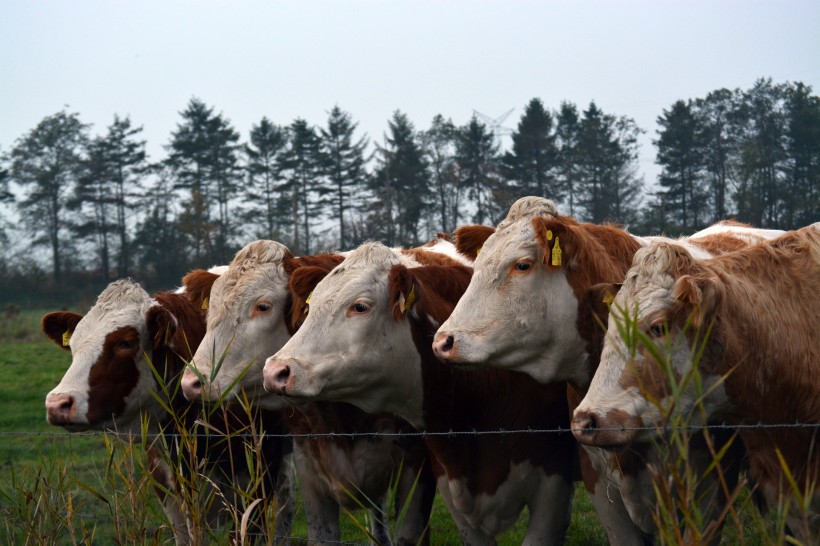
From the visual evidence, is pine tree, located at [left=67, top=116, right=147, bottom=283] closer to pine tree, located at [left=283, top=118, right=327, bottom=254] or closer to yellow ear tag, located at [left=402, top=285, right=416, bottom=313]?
pine tree, located at [left=283, top=118, right=327, bottom=254]

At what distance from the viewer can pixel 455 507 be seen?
5711 mm

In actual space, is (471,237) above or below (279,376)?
above

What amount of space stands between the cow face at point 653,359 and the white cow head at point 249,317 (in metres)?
2.65

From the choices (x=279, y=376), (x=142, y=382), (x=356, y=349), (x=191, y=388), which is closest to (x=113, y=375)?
(x=142, y=382)

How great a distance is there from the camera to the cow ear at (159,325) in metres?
6.55

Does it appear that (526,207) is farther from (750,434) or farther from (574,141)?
(574,141)

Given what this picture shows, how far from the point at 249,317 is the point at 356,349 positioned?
48.1 inches

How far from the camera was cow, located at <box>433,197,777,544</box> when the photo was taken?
Result: 16.2 feet

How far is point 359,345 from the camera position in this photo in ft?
17.7

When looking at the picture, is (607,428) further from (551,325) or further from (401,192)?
(401,192)

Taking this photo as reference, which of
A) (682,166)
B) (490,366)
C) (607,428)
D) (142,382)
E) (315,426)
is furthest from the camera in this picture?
(682,166)

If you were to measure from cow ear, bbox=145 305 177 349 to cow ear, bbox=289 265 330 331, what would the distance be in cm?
103

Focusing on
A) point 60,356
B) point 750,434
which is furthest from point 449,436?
point 60,356

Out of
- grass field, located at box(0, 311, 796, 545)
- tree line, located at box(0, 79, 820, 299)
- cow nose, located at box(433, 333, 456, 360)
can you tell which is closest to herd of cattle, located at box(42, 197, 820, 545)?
cow nose, located at box(433, 333, 456, 360)
